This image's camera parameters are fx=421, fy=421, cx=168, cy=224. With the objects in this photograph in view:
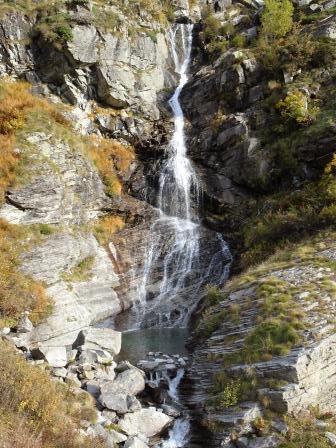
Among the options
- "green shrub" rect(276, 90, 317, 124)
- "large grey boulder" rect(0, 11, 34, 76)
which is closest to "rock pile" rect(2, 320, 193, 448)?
"green shrub" rect(276, 90, 317, 124)

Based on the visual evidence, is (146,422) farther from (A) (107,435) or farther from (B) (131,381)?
(B) (131,381)

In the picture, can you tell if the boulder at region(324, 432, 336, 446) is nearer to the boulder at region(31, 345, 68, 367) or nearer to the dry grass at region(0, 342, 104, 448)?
the dry grass at region(0, 342, 104, 448)

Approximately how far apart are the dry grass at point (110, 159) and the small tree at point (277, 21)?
14636 mm

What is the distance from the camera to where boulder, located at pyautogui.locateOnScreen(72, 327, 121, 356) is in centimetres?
1556

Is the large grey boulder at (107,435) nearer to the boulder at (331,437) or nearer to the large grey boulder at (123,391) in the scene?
the large grey boulder at (123,391)

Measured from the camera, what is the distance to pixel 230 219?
25.1m

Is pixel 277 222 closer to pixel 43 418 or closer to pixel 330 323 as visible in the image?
pixel 330 323

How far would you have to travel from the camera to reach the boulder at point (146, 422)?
34.5ft

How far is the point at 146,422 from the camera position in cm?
1089

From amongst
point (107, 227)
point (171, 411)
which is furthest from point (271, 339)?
point (107, 227)

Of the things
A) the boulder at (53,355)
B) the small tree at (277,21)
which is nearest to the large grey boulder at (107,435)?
the boulder at (53,355)

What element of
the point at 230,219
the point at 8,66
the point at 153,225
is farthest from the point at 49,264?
the point at 8,66

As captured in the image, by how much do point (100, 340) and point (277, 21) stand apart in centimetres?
2852

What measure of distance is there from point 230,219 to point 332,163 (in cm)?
656
